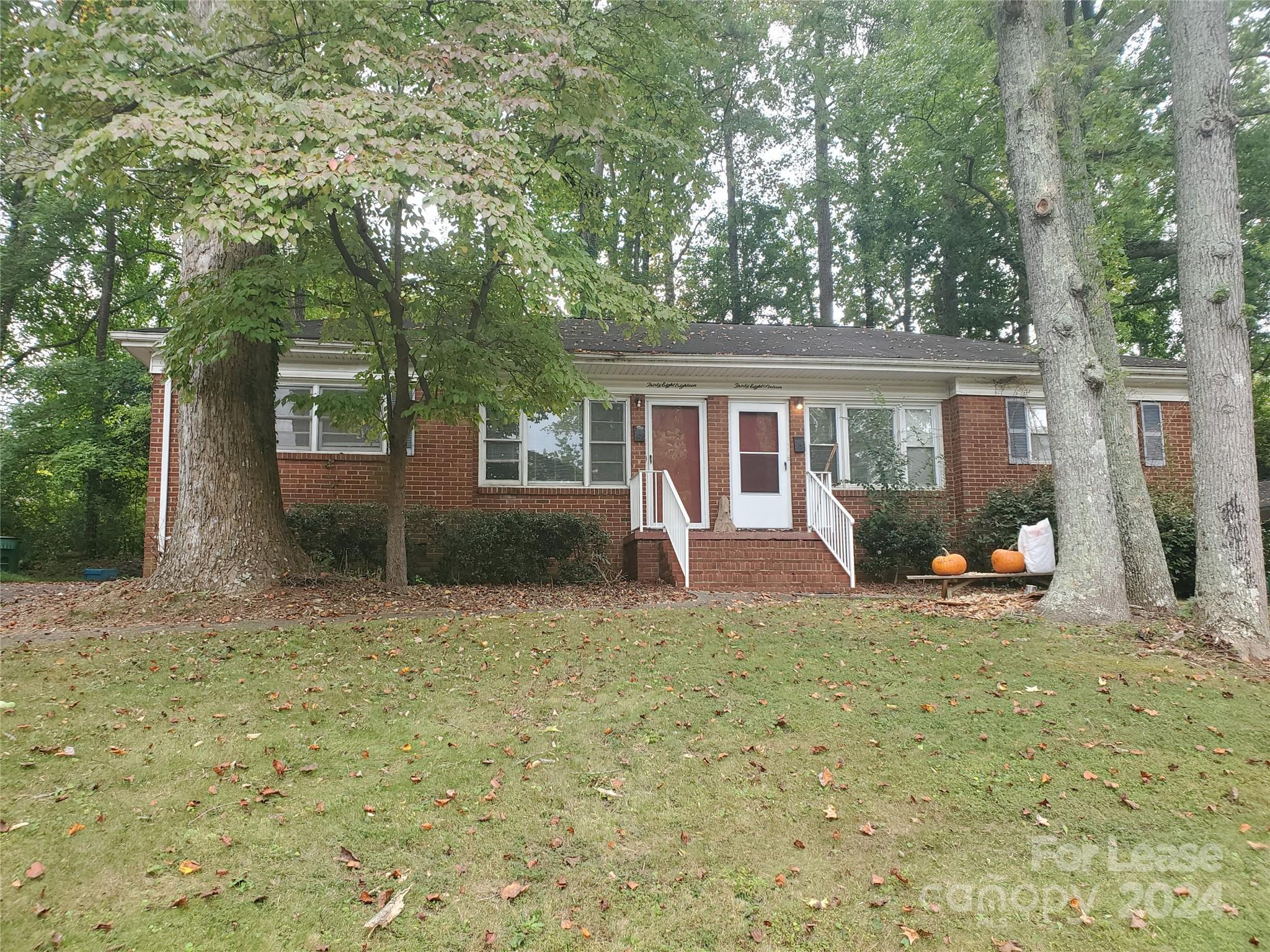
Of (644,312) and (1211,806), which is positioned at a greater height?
(644,312)

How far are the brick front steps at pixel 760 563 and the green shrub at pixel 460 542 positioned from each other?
5.17 ft

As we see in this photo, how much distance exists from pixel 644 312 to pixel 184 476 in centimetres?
524

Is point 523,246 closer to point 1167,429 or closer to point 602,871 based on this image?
point 602,871

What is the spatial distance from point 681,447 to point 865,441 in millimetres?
3174

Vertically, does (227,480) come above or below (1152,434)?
below

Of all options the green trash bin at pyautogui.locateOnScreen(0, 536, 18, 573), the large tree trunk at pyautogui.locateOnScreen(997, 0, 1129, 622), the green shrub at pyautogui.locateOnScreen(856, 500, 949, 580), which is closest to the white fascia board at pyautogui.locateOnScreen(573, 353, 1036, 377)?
the green shrub at pyautogui.locateOnScreen(856, 500, 949, 580)

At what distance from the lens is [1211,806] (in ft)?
12.2

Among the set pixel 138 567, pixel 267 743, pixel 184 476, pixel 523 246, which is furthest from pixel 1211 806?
pixel 138 567

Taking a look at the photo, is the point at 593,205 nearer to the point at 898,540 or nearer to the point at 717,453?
the point at 717,453

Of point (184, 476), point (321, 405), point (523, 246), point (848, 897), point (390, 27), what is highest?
point (390, 27)

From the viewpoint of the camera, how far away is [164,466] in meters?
11.1

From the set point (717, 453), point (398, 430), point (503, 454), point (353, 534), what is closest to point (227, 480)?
point (398, 430)

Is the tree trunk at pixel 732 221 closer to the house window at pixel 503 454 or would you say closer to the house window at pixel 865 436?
the house window at pixel 865 436

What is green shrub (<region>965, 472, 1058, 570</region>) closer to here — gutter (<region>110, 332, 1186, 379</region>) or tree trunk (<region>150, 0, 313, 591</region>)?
gutter (<region>110, 332, 1186, 379</region>)
